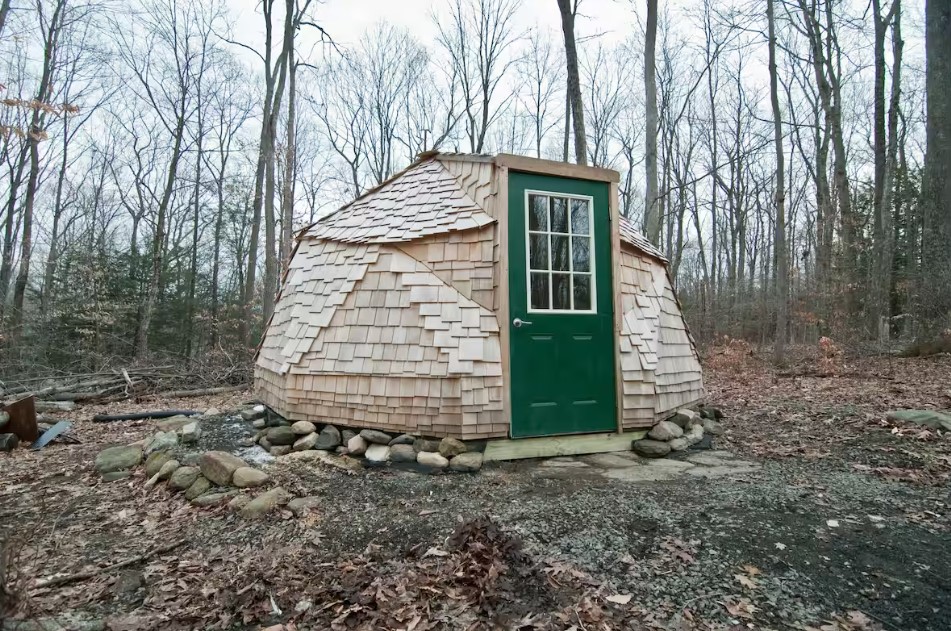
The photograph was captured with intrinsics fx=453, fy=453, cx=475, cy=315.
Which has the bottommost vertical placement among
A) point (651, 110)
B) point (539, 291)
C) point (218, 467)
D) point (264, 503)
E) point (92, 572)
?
point (92, 572)

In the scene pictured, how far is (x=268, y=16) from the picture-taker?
42.4 ft

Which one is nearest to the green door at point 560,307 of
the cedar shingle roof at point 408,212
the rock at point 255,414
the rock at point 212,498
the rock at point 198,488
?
the cedar shingle roof at point 408,212

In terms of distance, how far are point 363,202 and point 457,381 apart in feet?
8.80

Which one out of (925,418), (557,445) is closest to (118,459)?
(557,445)

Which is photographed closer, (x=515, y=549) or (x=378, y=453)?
(x=515, y=549)

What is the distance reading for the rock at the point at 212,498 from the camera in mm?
3434

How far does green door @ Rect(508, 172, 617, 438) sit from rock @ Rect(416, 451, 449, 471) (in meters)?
0.72

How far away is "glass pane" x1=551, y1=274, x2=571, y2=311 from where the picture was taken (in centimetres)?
461

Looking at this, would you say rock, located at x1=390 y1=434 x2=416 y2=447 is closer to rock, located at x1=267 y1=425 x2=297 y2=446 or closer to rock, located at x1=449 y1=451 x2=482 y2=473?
→ rock, located at x1=449 y1=451 x2=482 y2=473

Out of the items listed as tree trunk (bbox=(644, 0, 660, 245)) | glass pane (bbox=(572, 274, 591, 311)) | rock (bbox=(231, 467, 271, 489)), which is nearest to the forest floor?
rock (bbox=(231, 467, 271, 489))

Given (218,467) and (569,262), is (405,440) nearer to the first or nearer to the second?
(218,467)

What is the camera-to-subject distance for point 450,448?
163 inches

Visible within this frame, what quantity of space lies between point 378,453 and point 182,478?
1.61 metres

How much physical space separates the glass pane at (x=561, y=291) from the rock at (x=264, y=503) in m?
2.92
